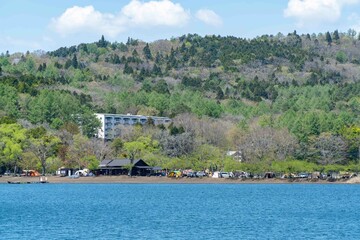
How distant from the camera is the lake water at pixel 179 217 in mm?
49250

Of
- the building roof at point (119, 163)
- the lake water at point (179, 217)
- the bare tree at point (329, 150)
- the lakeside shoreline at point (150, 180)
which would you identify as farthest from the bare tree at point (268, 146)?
the lake water at point (179, 217)

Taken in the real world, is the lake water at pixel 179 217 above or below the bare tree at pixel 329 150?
below

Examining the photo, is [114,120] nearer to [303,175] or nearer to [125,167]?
[125,167]

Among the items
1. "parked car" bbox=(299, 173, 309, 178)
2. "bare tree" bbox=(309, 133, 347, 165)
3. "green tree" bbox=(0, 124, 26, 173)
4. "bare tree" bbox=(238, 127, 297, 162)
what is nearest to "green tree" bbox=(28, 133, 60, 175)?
"green tree" bbox=(0, 124, 26, 173)

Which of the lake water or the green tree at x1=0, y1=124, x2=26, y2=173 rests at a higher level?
the green tree at x1=0, y1=124, x2=26, y2=173

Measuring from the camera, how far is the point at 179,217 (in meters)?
59.5

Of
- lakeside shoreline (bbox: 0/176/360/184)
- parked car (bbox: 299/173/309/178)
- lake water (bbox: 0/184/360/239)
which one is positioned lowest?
lake water (bbox: 0/184/360/239)

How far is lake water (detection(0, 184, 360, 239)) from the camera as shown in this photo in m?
49.2

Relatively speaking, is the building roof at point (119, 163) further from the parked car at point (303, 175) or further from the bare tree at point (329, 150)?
the bare tree at point (329, 150)

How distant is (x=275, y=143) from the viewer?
5015 inches

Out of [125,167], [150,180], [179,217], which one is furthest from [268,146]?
[179,217]

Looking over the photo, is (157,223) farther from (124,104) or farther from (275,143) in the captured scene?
(124,104)

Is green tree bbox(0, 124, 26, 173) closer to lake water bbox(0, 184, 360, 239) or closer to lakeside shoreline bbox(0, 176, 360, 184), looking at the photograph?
lakeside shoreline bbox(0, 176, 360, 184)

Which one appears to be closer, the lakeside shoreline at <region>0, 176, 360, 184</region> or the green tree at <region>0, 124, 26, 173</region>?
the green tree at <region>0, 124, 26, 173</region>
